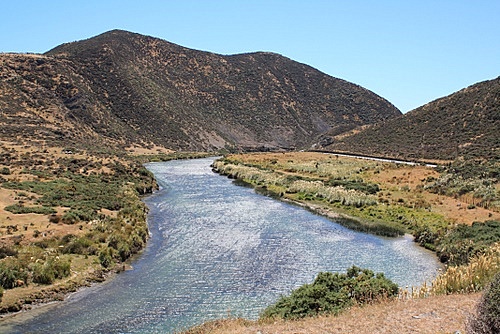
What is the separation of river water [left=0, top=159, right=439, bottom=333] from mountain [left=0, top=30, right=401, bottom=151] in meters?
55.6

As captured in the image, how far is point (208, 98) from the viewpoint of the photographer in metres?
163

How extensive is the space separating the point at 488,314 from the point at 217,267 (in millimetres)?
17857

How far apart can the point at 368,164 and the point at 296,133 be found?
94.1m

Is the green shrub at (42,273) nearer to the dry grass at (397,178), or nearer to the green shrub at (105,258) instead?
the green shrub at (105,258)

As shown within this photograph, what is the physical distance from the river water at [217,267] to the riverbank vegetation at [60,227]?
106 cm

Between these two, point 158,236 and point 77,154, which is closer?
point 158,236

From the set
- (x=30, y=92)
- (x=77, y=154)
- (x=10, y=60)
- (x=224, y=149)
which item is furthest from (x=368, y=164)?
(x=10, y=60)

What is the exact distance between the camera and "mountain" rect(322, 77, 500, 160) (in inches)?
2731

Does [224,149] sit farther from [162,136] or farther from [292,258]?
[292,258]

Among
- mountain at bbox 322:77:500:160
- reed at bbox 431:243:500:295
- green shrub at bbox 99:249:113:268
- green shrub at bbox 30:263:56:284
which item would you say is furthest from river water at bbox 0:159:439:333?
mountain at bbox 322:77:500:160

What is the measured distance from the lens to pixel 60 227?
28.9 m

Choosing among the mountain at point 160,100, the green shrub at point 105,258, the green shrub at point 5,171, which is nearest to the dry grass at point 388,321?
the green shrub at point 105,258

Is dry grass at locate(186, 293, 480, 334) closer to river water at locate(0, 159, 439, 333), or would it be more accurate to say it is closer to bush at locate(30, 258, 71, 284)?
river water at locate(0, 159, 439, 333)

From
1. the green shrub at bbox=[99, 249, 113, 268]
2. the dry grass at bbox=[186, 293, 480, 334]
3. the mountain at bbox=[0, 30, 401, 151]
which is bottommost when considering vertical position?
the green shrub at bbox=[99, 249, 113, 268]
